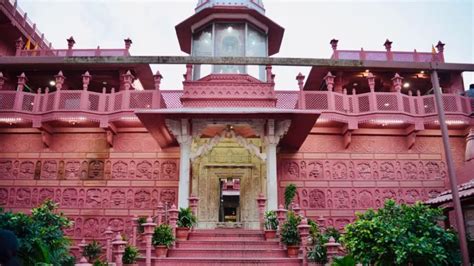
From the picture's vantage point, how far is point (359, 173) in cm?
1414

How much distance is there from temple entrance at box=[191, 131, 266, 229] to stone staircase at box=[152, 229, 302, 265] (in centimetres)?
351

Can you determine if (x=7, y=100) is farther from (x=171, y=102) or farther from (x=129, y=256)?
(x=129, y=256)

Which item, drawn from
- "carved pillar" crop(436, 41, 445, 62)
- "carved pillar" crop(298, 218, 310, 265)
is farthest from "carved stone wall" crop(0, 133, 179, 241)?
"carved pillar" crop(436, 41, 445, 62)

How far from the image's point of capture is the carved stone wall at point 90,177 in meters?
13.7

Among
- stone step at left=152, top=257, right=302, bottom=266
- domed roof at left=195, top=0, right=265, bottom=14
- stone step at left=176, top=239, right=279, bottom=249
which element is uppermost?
domed roof at left=195, top=0, right=265, bottom=14

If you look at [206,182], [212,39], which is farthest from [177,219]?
[212,39]

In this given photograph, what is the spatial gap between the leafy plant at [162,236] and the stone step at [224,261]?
0.47m

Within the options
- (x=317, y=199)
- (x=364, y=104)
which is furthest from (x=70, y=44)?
(x=364, y=104)

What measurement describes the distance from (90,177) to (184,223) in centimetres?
539

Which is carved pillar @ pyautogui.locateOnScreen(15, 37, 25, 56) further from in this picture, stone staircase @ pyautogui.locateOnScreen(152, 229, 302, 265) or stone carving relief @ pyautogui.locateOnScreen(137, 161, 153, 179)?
stone staircase @ pyautogui.locateOnScreen(152, 229, 302, 265)

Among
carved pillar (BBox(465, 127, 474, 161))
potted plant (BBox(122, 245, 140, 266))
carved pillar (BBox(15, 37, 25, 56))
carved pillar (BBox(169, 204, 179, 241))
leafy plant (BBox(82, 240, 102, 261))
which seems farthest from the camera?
carved pillar (BBox(15, 37, 25, 56))

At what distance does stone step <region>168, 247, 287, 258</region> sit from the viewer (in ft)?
29.7

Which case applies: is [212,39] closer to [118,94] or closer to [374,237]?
[118,94]

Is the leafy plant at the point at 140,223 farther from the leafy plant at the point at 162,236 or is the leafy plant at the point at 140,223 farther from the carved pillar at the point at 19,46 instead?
the carved pillar at the point at 19,46
